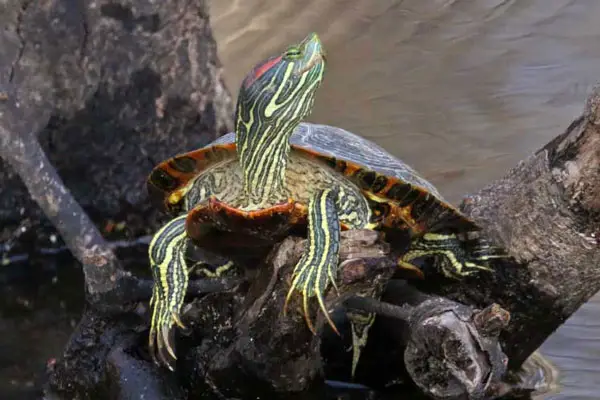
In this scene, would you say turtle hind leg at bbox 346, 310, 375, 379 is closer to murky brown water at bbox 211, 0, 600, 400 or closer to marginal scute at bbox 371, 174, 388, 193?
marginal scute at bbox 371, 174, 388, 193

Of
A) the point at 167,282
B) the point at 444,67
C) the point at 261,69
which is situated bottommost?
the point at 444,67

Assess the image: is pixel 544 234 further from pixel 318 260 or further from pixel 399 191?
pixel 318 260

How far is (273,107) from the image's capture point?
8.88 ft

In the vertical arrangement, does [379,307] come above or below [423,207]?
below

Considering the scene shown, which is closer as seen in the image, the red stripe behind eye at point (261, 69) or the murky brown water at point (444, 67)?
the red stripe behind eye at point (261, 69)

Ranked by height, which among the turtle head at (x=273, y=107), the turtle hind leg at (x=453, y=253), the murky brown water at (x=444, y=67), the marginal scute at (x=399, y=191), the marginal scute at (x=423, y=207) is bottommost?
the murky brown water at (x=444, y=67)

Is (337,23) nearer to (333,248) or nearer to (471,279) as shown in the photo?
(471,279)

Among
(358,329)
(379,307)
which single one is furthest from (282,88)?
(358,329)

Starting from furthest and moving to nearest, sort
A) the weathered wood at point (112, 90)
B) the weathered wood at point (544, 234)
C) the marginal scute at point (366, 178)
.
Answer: the weathered wood at point (112, 90), the marginal scute at point (366, 178), the weathered wood at point (544, 234)

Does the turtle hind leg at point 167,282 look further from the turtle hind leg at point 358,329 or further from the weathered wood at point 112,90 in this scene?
the weathered wood at point 112,90

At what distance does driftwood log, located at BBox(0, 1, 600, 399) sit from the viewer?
241 centimetres

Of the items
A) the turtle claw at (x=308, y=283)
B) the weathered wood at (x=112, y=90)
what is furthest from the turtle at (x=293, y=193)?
the weathered wood at (x=112, y=90)

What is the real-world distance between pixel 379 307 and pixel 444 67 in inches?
156

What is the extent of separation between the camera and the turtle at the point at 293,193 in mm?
2537
